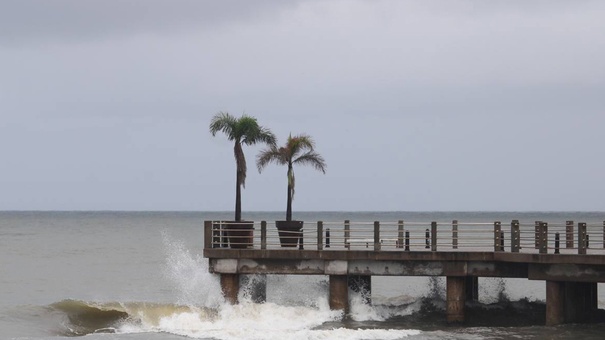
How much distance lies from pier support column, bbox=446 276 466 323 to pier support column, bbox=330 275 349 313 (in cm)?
316

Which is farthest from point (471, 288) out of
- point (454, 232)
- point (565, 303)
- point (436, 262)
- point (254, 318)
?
point (254, 318)

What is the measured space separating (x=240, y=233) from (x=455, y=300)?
7113 mm

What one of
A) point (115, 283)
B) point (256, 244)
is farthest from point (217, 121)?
point (115, 283)

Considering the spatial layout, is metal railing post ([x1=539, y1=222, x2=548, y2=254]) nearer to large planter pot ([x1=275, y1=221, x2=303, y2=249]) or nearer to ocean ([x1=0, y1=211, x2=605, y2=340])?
ocean ([x1=0, y1=211, x2=605, y2=340])

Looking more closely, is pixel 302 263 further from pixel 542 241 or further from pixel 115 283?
pixel 115 283

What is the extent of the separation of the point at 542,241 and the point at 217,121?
1255cm

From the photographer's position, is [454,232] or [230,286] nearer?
[454,232]

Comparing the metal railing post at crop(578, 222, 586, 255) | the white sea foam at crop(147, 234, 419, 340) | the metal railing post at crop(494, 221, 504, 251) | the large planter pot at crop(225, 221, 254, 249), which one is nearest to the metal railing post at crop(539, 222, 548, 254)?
the metal railing post at crop(578, 222, 586, 255)

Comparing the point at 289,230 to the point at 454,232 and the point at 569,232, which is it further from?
the point at 569,232

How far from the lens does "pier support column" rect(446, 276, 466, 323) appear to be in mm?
35656

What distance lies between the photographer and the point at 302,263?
3659 centimetres

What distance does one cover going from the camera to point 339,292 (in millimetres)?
36500

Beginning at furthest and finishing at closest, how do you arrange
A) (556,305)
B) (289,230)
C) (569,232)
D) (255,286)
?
(289,230)
(255,286)
(569,232)
(556,305)

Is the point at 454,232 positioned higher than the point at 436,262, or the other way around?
the point at 454,232
